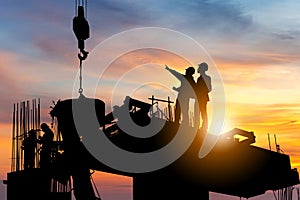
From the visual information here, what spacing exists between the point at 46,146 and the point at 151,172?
406cm

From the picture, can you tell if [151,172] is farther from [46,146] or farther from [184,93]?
[46,146]

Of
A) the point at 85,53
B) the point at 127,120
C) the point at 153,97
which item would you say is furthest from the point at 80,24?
the point at 153,97

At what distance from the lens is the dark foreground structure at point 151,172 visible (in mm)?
15133

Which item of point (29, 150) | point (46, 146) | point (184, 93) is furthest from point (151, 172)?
point (29, 150)

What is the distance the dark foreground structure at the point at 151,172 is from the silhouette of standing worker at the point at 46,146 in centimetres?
26

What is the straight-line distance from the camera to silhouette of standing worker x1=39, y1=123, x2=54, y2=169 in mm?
18389

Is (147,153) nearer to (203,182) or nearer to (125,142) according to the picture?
(125,142)

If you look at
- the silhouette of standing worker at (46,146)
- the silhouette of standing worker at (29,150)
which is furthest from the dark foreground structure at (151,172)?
the silhouette of standing worker at (29,150)

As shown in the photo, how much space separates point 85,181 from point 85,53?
394cm

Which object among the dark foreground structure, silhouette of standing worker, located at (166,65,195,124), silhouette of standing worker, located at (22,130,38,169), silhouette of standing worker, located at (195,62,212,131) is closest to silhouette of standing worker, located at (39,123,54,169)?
the dark foreground structure

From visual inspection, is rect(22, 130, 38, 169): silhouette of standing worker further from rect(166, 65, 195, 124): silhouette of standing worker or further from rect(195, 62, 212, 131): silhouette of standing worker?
rect(195, 62, 212, 131): silhouette of standing worker

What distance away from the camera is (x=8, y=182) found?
22922 millimetres

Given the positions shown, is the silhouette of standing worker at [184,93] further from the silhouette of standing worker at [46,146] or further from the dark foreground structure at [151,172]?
the silhouette of standing worker at [46,146]

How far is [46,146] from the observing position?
60.6ft
